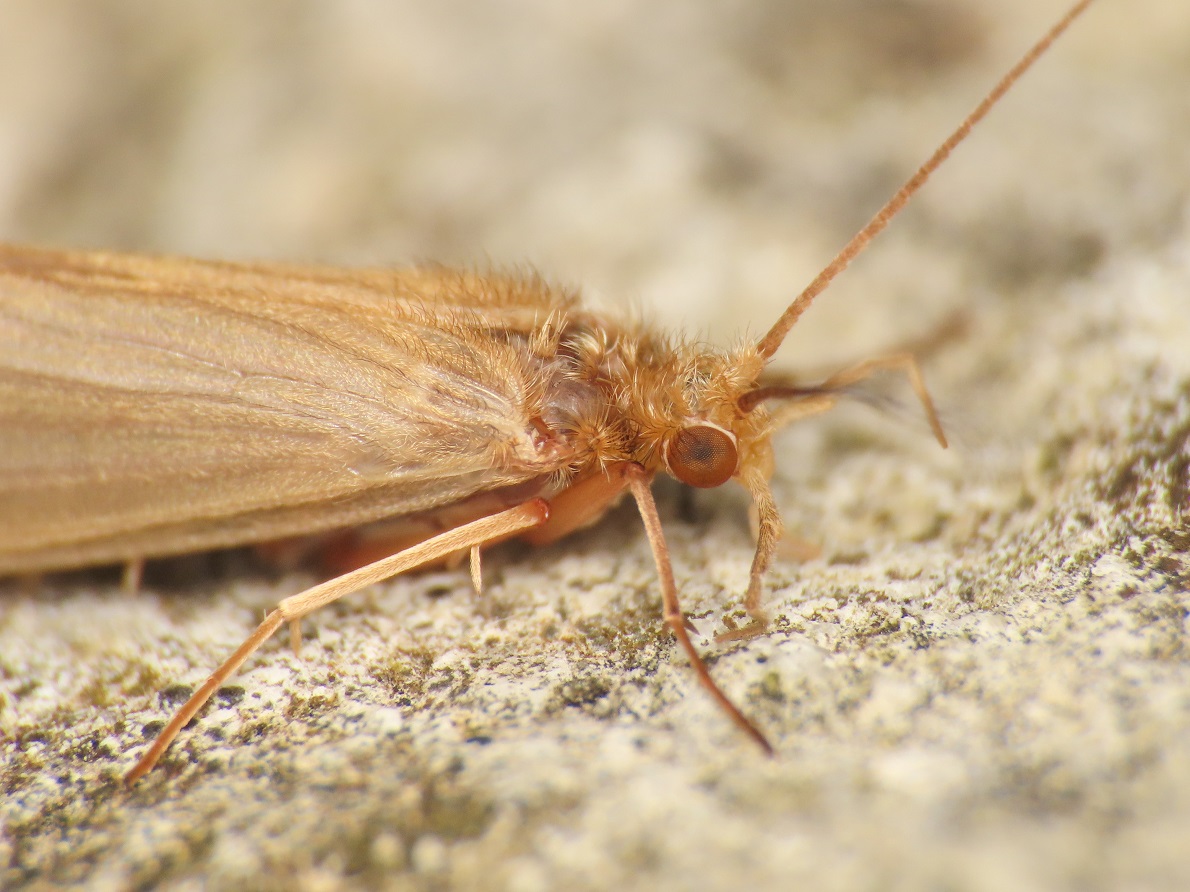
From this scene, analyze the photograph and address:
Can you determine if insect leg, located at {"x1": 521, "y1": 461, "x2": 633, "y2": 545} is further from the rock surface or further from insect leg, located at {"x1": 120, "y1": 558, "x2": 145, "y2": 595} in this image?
insect leg, located at {"x1": 120, "y1": 558, "x2": 145, "y2": 595}

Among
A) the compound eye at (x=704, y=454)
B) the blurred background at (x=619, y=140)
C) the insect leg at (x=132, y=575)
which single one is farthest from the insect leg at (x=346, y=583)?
the blurred background at (x=619, y=140)

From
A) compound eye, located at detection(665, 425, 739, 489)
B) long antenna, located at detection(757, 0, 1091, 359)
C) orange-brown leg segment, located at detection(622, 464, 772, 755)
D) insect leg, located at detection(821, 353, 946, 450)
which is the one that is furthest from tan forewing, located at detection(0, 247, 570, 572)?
insect leg, located at detection(821, 353, 946, 450)

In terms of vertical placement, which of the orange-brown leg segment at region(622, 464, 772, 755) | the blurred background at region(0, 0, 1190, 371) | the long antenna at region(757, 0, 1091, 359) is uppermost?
the blurred background at region(0, 0, 1190, 371)

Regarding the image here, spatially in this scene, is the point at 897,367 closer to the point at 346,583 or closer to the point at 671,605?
the point at 671,605

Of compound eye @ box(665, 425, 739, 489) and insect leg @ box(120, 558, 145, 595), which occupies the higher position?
insect leg @ box(120, 558, 145, 595)

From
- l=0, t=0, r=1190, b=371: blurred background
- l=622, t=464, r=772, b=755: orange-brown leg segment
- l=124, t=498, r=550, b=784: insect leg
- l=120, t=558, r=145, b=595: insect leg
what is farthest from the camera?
l=0, t=0, r=1190, b=371: blurred background

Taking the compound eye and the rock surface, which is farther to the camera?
the compound eye
